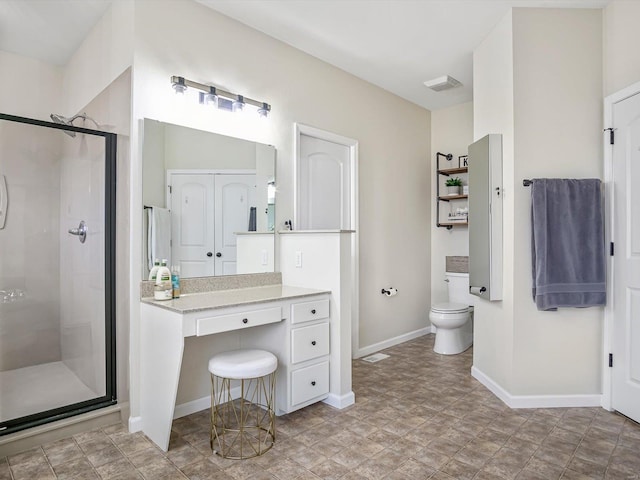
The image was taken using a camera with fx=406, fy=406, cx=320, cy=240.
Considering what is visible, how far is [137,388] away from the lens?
2.45 metres

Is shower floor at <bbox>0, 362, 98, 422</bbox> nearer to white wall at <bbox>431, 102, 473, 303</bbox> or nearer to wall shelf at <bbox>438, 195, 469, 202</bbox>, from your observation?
white wall at <bbox>431, 102, 473, 303</bbox>

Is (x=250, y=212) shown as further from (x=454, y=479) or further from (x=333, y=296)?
(x=454, y=479)

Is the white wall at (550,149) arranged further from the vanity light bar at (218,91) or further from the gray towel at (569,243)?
the vanity light bar at (218,91)

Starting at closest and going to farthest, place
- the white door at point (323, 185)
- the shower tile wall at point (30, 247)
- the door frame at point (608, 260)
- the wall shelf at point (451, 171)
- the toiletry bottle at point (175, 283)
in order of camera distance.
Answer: the toiletry bottle at point (175, 283)
the shower tile wall at point (30, 247)
the door frame at point (608, 260)
the white door at point (323, 185)
the wall shelf at point (451, 171)

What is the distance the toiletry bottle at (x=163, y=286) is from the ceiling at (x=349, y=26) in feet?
5.94

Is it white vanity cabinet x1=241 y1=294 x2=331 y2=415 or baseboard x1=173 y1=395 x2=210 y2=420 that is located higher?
white vanity cabinet x1=241 y1=294 x2=331 y2=415

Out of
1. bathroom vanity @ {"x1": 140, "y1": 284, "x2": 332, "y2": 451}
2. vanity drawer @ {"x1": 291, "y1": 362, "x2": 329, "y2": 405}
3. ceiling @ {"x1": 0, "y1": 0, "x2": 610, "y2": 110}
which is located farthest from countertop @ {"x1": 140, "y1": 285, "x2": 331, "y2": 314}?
ceiling @ {"x1": 0, "y1": 0, "x2": 610, "y2": 110}

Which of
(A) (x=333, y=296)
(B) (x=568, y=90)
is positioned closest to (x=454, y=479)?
(A) (x=333, y=296)

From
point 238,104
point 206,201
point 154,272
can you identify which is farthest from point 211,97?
point 154,272

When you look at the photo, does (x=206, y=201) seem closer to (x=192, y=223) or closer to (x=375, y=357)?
(x=192, y=223)

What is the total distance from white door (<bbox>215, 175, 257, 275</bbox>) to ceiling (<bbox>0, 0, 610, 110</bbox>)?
1.18 meters

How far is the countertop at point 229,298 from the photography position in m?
2.17

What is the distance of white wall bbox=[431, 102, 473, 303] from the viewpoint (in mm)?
4609

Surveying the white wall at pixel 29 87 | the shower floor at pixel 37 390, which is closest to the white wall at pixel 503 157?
the shower floor at pixel 37 390
